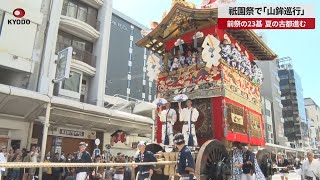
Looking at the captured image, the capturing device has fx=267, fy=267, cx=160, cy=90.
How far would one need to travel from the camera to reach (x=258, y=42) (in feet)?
33.7

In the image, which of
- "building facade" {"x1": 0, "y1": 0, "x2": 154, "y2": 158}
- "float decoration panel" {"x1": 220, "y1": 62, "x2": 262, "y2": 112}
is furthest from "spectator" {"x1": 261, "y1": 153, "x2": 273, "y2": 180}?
"building facade" {"x1": 0, "y1": 0, "x2": 154, "y2": 158}

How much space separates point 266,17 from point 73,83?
15.1 metres

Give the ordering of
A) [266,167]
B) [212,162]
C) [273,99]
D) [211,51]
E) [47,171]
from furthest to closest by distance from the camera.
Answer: [273,99] → [47,171] → [266,167] → [211,51] → [212,162]

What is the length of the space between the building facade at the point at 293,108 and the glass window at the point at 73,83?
5752 cm

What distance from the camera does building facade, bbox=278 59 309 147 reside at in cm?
6341

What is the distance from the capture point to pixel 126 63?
4669 cm

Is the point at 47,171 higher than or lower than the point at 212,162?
lower

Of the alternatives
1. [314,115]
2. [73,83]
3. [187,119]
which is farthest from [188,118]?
[314,115]

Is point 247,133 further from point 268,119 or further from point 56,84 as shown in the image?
point 268,119

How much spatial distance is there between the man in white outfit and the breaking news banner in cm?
426

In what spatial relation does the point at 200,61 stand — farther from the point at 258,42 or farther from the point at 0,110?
the point at 0,110

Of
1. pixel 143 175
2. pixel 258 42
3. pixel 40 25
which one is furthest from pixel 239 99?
pixel 40 25

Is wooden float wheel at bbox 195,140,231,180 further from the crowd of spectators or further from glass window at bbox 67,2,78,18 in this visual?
glass window at bbox 67,2,78,18

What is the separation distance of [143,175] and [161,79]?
3932mm
